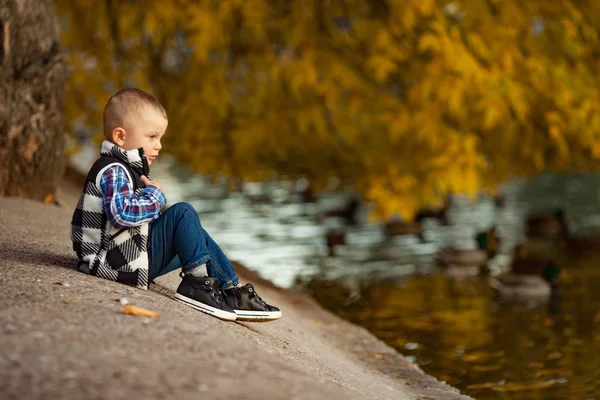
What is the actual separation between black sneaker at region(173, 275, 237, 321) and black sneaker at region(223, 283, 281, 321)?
6 centimetres

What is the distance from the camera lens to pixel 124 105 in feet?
16.5

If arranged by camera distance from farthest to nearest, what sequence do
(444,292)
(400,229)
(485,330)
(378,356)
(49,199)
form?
(400,229)
(444,292)
(49,199)
(485,330)
(378,356)

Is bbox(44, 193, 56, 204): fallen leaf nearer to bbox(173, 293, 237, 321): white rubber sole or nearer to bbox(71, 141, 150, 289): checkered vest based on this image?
bbox(71, 141, 150, 289): checkered vest

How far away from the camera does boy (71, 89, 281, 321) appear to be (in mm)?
4980

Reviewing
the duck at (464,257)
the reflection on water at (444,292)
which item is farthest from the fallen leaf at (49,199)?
the duck at (464,257)

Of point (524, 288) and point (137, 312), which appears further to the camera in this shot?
point (524, 288)

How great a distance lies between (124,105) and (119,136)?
17 centimetres

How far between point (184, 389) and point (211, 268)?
1843mm

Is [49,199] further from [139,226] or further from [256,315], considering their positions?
[256,315]

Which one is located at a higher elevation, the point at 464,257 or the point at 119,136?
the point at 464,257

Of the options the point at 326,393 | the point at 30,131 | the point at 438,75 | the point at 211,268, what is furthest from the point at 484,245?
the point at 326,393

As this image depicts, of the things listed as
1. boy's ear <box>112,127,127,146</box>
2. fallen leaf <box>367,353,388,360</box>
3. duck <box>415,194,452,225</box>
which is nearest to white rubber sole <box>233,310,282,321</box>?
boy's ear <box>112,127,127,146</box>

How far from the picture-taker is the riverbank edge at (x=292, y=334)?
4.22m

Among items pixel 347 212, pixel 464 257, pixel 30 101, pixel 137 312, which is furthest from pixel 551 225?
pixel 137 312
